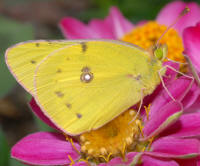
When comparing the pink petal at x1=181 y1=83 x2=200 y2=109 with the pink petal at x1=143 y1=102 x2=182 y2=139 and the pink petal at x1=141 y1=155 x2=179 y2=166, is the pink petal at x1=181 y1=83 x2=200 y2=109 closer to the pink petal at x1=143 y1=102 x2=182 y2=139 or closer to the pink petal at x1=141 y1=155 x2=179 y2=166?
the pink petal at x1=143 y1=102 x2=182 y2=139


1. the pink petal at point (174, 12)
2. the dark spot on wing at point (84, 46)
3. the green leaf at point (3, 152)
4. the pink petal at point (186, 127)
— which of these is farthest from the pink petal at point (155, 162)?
the pink petal at point (174, 12)

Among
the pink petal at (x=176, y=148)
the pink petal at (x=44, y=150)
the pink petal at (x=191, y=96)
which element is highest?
the pink petal at (x=191, y=96)

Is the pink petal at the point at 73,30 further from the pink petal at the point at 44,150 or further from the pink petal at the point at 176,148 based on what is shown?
the pink petal at the point at 176,148

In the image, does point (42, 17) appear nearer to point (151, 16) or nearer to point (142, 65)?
point (151, 16)

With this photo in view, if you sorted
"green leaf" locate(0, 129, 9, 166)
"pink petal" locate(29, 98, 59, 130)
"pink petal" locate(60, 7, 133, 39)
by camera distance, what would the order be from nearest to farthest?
"pink petal" locate(29, 98, 59, 130) < "green leaf" locate(0, 129, 9, 166) < "pink petal" locate(60, 7, 133, 39)

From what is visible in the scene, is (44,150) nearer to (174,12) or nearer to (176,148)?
(176,148)

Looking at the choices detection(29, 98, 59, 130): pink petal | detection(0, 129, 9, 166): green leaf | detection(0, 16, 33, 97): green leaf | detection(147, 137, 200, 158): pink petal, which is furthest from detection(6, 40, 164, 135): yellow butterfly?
detection(0, 16, 33, 97): green leaf
